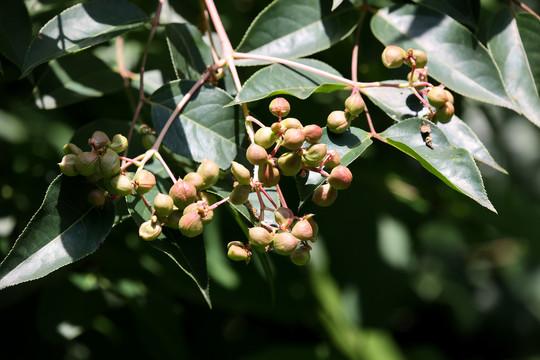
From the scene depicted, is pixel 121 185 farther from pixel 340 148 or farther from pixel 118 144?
pixel 340 148

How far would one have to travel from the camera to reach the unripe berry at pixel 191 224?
31.2 inches

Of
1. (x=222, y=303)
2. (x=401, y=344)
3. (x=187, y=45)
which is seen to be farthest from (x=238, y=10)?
(x=401, y=344)

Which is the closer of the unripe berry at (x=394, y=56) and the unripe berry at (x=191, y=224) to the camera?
the unripe berry at (x=191, y=224)

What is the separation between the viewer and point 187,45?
1.06 m

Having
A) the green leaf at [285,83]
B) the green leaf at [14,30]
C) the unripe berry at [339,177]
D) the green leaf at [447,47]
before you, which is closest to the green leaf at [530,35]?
the green leaf at [447,47]

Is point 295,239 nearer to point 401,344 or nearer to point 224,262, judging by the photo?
point 224,262

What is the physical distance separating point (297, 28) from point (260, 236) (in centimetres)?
47

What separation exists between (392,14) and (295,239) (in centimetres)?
54

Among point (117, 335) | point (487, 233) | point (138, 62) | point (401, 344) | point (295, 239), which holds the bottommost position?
point (401, 344)

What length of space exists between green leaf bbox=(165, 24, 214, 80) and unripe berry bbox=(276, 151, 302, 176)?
31 centimetres

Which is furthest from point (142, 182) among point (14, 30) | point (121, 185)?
point (14, 30)

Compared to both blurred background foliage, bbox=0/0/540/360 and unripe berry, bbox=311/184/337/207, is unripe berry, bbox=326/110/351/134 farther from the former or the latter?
blurred background foliage, bbox=0/0/540/360

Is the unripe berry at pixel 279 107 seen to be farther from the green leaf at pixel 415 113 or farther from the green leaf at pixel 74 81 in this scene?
the green leaf at pixel 74 81

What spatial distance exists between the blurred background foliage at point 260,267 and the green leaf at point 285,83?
0.25 metres
